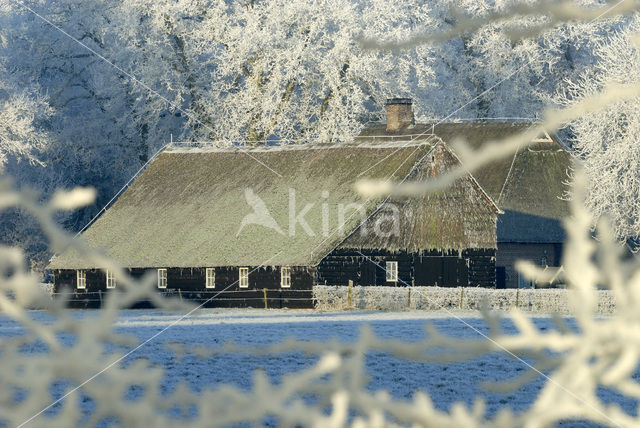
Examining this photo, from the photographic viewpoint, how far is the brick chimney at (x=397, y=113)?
159ft

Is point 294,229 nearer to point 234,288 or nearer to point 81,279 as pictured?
point 234,288

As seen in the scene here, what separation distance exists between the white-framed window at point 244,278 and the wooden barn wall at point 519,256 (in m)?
12.4

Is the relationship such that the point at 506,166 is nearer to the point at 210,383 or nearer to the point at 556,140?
the point at 556,140

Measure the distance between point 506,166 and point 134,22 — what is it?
842 inches

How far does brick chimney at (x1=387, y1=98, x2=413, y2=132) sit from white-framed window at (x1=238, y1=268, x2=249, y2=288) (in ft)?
43.2

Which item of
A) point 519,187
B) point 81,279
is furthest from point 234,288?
point 519,187

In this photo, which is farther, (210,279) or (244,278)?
(210,279)

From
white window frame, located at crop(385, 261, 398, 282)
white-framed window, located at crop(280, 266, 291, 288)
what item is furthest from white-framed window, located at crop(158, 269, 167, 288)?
white window frame, located at crop(385, 261, 398, 282)

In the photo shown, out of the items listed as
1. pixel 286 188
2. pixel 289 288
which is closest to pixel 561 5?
pixel 289 288

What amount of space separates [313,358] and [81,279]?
866 inches

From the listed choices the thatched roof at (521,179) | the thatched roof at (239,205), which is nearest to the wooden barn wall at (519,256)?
the thatched roof at (521,179)

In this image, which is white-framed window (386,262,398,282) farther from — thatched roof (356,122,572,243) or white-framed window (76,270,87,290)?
white-framed window (76,270,87,290)

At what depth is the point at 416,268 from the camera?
38.3 m

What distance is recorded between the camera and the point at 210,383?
59.9ft
